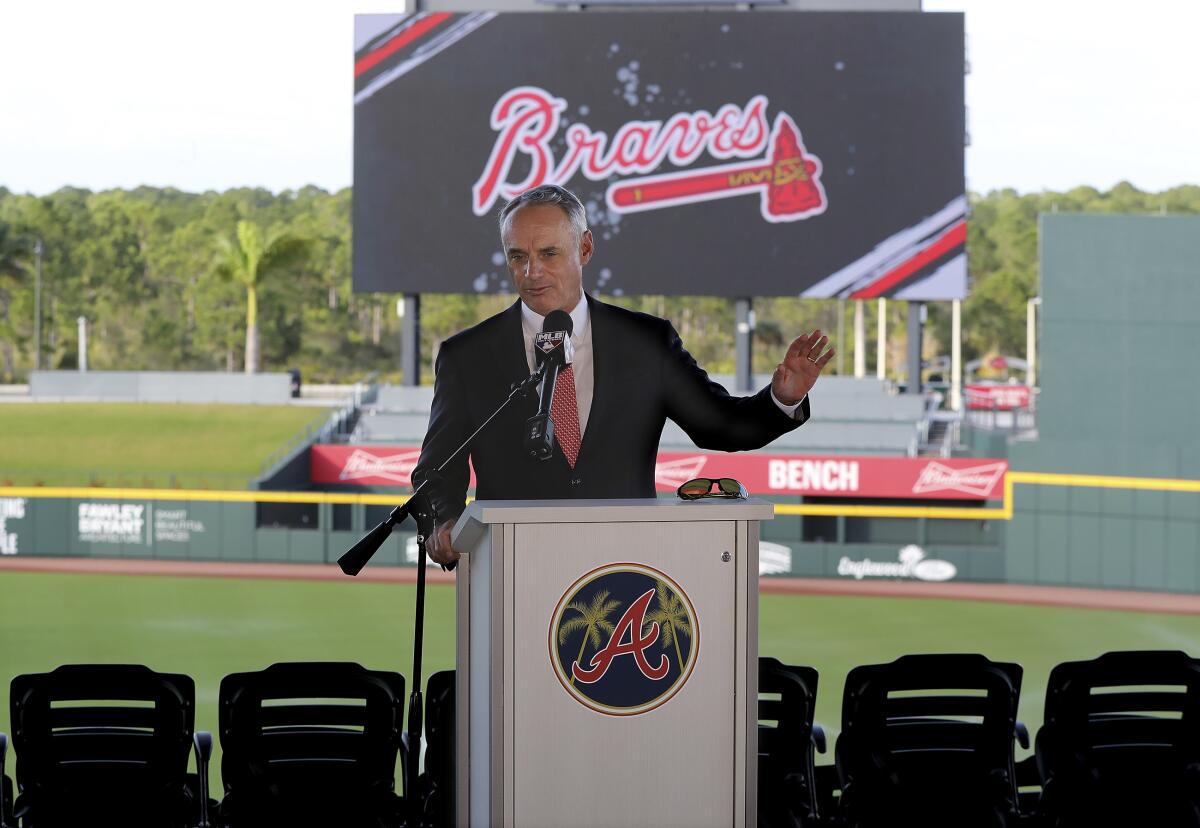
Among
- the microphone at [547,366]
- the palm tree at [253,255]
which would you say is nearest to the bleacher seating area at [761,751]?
the microphone at [547,366]

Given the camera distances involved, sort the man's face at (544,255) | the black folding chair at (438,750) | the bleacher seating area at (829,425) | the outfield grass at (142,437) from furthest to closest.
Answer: the outfield grass at (142,437)
the bleacher seating area at (829,425)
the black folding chair at (438,750)
the man's face at (544,255)

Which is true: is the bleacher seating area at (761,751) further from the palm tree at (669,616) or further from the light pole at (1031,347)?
the light pole at (1031,347)

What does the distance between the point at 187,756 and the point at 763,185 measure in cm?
2440

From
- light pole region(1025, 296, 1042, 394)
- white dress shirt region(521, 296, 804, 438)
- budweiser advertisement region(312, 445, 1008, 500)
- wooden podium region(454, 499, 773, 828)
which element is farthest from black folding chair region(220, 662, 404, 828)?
light pole region(1025, 296, 1042, 394)

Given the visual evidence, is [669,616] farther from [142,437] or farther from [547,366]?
[142,437]

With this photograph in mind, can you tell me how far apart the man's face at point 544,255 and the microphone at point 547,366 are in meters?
0.23

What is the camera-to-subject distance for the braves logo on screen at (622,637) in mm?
3373

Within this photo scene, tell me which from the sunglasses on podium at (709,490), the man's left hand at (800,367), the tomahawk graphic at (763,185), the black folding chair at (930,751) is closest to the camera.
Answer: the sunglasses on podium at (709,490)

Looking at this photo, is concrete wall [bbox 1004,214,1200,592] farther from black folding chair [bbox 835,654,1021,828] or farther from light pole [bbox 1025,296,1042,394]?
black folding chair [bbox 835,654,1021,828]

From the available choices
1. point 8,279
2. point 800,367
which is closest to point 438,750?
point 800,367

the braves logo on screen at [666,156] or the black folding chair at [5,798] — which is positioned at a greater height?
the braves logo on screen at [666,156]

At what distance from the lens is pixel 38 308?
224ft

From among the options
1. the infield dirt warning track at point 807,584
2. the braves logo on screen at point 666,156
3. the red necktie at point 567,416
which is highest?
the braves logo on screen at point 666,156

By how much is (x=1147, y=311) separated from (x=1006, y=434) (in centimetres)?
367
